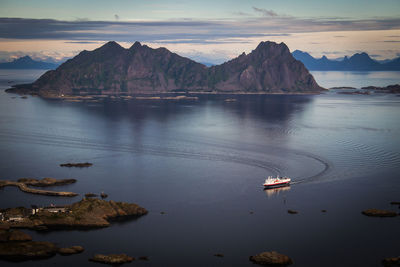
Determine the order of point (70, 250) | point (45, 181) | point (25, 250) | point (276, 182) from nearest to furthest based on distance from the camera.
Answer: point (25, 250) < point (70, 250) < point (45, 181) < point (276, 182)

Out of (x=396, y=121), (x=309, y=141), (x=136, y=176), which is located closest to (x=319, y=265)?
(x=136, y=176)

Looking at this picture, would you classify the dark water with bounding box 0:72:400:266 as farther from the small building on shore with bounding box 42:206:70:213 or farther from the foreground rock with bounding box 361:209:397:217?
the small building on shore with bounding box 42:206:70:213

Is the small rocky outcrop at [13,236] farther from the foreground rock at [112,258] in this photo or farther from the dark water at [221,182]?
the foreground rock at [112,258]

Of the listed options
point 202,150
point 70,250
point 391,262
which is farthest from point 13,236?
point 202,150

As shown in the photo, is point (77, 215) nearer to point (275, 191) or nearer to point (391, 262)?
point (275, 191)

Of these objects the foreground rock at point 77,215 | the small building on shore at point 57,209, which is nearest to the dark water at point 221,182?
the foreground rock at point 77,215

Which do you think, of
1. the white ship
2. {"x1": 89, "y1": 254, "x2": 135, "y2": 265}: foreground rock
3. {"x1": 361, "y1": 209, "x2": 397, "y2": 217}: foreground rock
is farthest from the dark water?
the white ship
